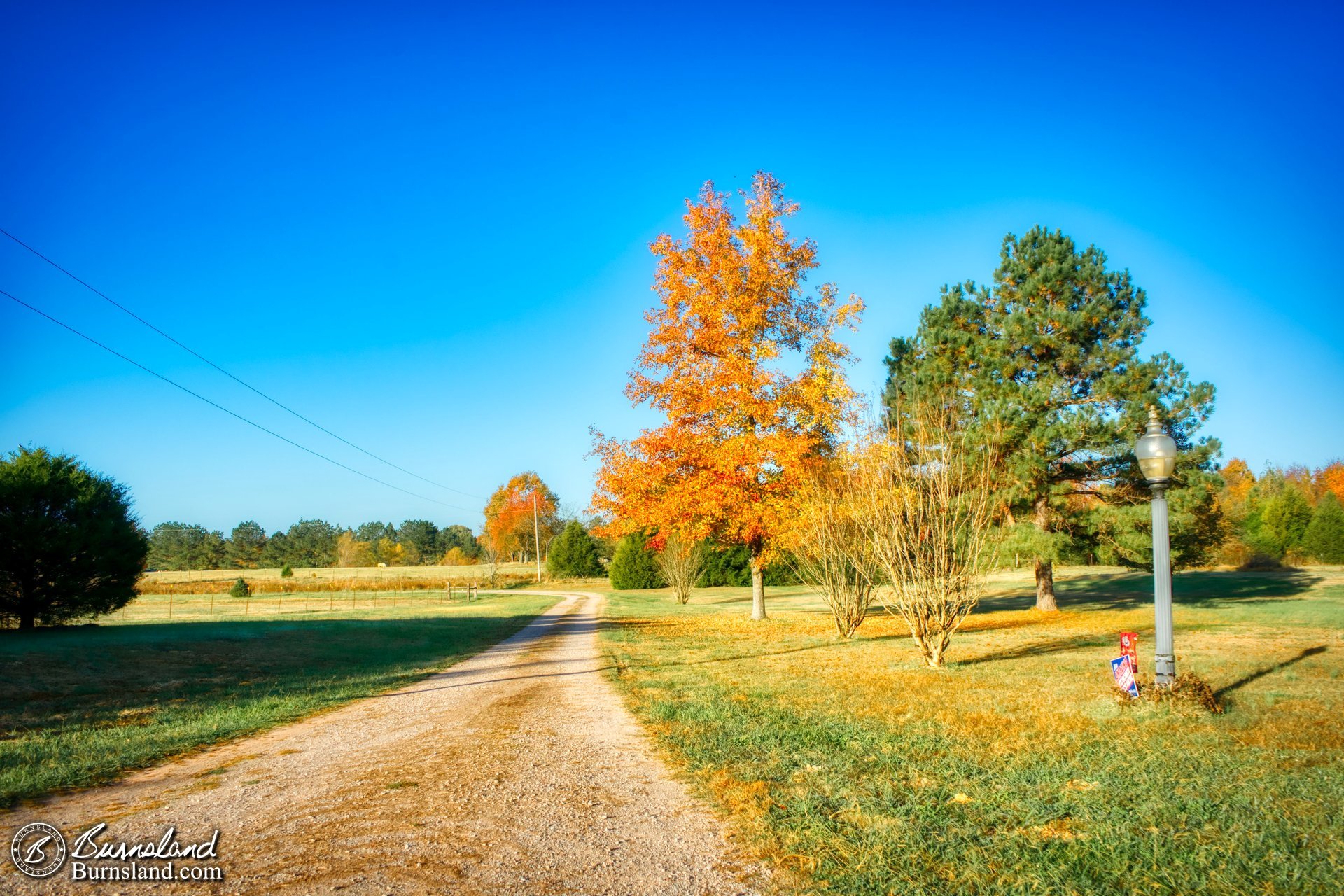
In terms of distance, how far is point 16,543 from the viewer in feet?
50.5

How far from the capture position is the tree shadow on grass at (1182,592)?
23.9 meters

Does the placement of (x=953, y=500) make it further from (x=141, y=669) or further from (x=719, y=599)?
(x=719, y=599)

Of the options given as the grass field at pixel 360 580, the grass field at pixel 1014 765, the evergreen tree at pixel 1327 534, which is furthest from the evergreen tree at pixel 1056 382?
the grass field at pixel 360 580

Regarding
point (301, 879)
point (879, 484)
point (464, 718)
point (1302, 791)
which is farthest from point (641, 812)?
point (879, 484)

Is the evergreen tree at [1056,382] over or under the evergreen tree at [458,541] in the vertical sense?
over

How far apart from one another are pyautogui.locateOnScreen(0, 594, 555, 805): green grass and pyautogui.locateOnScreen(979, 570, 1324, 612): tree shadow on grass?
19.5 m

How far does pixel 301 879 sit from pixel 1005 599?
99.2 ft

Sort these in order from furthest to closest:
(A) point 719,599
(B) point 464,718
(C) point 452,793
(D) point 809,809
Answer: (A) point 719,599 < (B) point 464,718 < (C) point 452,793 < (D) point 809,809

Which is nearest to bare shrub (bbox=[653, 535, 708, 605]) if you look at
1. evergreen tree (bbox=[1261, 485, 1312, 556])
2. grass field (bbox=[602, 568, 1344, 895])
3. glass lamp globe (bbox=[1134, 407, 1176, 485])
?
grass field (bbox=[602, 568, 1344, 895])

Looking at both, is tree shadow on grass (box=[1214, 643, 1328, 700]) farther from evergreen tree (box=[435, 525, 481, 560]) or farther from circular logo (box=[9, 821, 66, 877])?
evergreen tree (box=[435, 525, 481, 560])

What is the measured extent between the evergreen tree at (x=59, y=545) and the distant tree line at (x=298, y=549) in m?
77.0

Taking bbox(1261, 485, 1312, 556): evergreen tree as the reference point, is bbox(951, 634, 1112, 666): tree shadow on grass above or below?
below

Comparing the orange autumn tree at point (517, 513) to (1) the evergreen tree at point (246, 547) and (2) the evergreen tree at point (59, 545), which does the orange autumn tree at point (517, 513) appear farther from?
(2) the evergreen tree at point (59, 545)

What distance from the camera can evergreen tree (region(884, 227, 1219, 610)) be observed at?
19.5m
